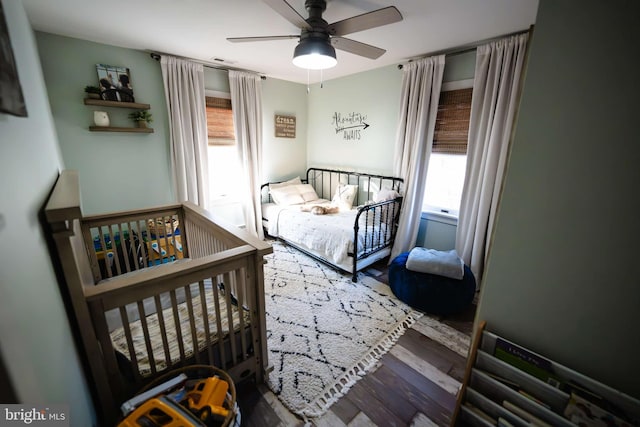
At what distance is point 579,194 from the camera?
85cm

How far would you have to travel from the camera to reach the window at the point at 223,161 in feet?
11.0

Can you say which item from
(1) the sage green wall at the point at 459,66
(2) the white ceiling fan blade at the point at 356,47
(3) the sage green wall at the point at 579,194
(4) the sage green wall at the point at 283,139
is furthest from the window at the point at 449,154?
(4) the sage green wall at the point at 283,139

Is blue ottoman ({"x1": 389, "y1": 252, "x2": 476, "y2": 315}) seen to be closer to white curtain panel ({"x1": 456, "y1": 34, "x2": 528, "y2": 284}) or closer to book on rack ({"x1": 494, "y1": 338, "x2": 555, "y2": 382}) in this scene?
white curtain panel ({"x1": 456, "y1": 34, "x2": 528, "y2": 284})

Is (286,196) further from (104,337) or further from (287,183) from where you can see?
(104,337)

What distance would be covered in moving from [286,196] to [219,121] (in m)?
1.35

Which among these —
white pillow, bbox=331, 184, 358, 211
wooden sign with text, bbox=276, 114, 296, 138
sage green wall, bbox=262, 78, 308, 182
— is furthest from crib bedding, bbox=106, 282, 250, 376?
wooden sign with text, bbox=276, 114, 296, 138

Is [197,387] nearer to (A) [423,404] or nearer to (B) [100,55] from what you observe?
(A) [423,404]

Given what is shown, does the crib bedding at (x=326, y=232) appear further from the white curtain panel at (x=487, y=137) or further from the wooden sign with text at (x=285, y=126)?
the wooden sign with text at (x=285, y=126)

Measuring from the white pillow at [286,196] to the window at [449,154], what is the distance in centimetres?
176

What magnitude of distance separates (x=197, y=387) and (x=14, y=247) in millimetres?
842

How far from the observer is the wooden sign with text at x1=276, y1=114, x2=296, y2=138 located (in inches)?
158

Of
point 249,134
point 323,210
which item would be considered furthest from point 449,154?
point 249,134

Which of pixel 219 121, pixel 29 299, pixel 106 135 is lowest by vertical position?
pixel 29 299

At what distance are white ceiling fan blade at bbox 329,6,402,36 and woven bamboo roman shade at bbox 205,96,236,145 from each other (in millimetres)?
2179
